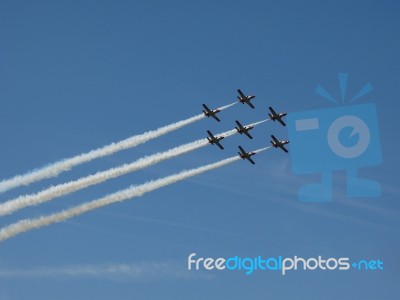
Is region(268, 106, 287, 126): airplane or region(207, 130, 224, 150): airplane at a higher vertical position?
region(268, 106, 287, 126): airplane

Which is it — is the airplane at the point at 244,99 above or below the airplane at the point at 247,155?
above

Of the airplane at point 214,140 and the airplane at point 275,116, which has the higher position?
the airplane at point 275,116

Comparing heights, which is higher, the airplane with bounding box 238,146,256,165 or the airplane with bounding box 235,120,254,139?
the airplane with bounding box 235,120,254,139

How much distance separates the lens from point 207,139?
16925 centimetres

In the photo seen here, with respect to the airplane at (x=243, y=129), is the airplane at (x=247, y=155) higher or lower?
lower

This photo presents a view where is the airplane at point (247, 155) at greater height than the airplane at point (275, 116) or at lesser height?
lesser

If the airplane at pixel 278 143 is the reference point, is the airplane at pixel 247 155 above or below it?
below

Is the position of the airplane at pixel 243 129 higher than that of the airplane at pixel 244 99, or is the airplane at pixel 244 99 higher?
the airplane at pixel 244 99

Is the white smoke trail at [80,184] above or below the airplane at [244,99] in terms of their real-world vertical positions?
below

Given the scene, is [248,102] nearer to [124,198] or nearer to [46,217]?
[124,198]

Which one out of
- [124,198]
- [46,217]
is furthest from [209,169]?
[46,217]

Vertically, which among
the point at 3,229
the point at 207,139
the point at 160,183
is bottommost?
the point at 3,229

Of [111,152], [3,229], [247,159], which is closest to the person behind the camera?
[3,229]

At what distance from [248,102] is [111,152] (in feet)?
117
